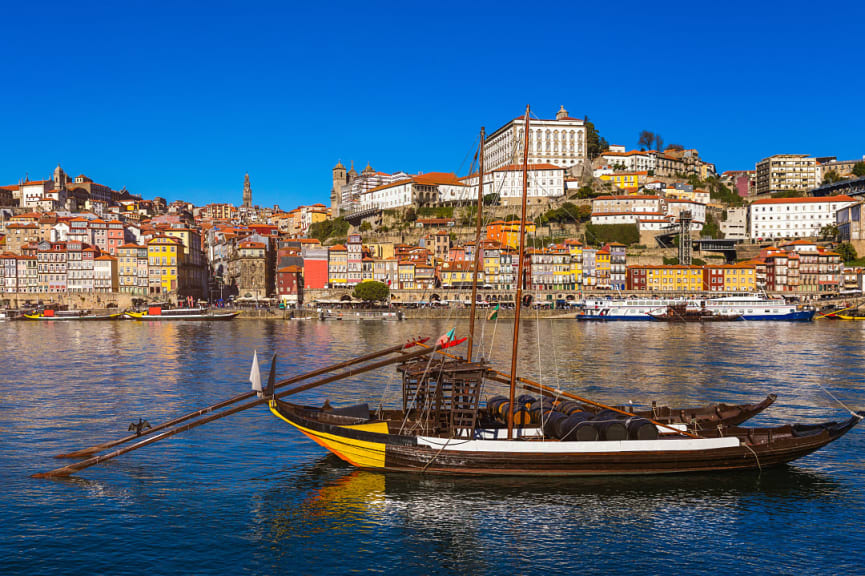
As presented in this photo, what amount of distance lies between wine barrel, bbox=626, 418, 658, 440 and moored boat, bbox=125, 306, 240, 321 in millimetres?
72134

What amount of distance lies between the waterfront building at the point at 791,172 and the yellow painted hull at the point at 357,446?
130m

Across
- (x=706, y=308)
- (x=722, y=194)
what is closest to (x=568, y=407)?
(x=706, y=308)

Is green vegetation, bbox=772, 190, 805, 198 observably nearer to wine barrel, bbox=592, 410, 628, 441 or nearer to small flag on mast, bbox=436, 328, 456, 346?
wine barrel, bbox=592, 410, 628, 441

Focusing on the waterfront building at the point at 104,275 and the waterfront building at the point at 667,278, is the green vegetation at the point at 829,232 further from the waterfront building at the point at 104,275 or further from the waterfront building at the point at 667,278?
the waterfront building at the point at 104,275

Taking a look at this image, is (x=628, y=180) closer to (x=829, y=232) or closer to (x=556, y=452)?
(x=829, y=232)

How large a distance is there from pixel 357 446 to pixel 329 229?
114 metres

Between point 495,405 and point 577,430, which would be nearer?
point 577,430

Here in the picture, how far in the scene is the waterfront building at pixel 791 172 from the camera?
431 feet

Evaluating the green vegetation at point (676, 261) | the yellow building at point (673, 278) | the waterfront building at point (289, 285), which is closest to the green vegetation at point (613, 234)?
the green vegetation at point (676, 261)

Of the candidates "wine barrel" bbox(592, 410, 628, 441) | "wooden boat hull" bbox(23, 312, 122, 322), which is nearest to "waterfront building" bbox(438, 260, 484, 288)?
"wooden boat hull" bbox(23, 312, 122, 322)

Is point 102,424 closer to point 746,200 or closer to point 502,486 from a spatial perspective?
point 502,486

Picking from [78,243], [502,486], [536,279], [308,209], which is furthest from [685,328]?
[308,209]

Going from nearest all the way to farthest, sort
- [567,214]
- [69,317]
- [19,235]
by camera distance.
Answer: [69,317] < [19,235] < [567,214]

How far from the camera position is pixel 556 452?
1628 cm
